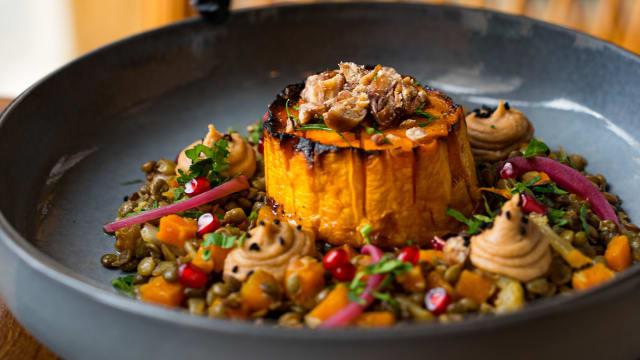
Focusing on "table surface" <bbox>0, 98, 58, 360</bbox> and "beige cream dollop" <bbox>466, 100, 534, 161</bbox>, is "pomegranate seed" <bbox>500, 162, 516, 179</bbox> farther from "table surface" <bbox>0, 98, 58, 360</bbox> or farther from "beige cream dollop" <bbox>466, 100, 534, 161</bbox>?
"table surface" <bbox>0, 98, 58, 360</bbox>

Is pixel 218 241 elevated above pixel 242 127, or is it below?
above

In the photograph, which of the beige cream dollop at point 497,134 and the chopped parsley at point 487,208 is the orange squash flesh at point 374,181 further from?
the beige cream dollop at point 497,134

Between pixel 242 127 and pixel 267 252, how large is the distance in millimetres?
2361

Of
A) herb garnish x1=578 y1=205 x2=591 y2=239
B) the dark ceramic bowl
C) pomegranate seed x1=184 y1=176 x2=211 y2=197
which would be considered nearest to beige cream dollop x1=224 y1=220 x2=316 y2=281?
the dark ceramic bowl

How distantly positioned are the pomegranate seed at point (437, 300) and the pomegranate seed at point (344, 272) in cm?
41

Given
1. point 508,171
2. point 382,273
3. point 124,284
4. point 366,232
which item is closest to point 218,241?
point 124,284

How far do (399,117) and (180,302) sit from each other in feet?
5.61

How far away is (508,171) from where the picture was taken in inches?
183

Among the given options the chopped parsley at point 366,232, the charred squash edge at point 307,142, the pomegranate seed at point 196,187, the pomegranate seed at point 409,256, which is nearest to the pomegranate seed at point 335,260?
the pomegranate seed at point 409,256

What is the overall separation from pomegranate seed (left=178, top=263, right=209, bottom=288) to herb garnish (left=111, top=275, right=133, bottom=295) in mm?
372

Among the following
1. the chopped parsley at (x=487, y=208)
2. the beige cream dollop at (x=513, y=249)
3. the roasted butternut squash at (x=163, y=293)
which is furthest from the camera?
the chopped parsley at (x=487, y=208)

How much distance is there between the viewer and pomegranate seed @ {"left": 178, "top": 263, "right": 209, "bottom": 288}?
3734 mm

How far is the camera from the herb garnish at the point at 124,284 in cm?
393

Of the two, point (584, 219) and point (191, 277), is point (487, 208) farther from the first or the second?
point (191, 277)
